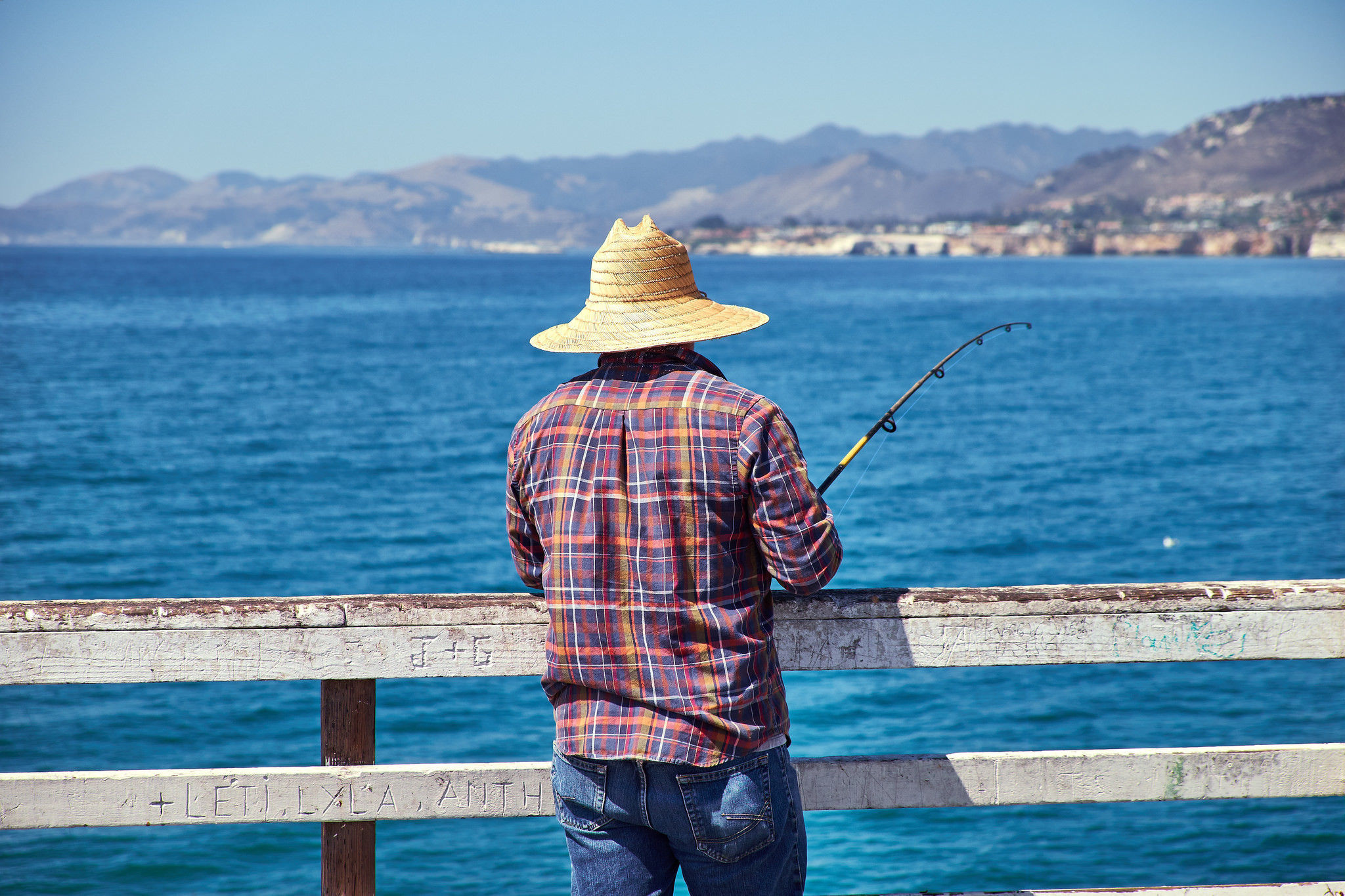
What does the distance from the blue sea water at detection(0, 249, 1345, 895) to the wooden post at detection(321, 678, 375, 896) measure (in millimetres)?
4481

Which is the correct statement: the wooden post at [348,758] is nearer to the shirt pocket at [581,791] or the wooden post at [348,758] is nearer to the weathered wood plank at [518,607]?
the weathered wood plank at [518,607]

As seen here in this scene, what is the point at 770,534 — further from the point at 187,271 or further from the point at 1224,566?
the point at 187,271

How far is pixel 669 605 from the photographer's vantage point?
6.31 ft

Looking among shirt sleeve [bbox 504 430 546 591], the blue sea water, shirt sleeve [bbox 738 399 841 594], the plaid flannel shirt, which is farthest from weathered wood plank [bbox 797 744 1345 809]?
the blue sea water

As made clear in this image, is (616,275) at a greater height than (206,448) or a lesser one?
greater

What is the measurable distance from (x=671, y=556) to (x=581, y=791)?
46cm

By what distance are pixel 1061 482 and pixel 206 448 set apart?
55.9ft

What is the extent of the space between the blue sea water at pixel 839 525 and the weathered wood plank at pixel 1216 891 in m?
4.35

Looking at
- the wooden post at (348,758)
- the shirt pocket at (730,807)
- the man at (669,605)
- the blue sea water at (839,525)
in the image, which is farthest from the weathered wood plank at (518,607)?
the blue sea water at (839,525)

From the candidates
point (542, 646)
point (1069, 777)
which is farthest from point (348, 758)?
point (1069, 777)

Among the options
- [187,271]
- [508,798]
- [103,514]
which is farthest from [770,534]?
[187,271]

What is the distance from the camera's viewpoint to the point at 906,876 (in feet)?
22.3

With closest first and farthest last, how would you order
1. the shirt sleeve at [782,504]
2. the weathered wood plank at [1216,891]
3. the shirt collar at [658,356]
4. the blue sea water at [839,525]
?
the shirt sleeve at [782,504] < the shirt collar at [658,356] < the weathered wood plank at [1216,891] < the blue sea water at [839,525]

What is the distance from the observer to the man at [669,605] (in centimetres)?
192
